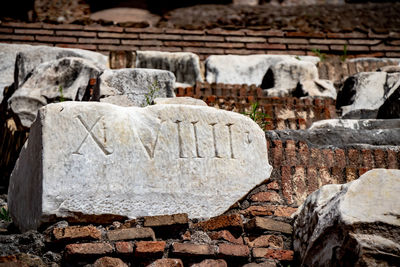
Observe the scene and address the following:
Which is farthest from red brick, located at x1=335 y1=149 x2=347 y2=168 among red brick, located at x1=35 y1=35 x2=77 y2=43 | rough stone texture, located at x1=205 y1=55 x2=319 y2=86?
red brick, located at x1=35 y1=35 x2=77 y2=43

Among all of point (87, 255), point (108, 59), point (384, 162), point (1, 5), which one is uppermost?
point (1, 5)

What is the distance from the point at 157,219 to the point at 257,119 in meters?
1.41

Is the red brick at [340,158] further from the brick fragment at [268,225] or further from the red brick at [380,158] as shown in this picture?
the brick fragment at [268,225]

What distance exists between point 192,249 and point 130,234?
0.25 meters

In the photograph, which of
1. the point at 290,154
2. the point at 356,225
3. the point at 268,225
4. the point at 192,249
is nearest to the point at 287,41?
the point at 290,154

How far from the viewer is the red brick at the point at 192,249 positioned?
2676 mm

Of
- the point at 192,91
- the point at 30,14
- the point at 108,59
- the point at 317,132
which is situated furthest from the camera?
the point at 30,14

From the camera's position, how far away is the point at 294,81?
534 cm

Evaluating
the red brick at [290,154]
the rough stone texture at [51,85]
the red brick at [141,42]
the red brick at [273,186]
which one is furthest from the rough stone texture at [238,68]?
the red brick at [273,186]

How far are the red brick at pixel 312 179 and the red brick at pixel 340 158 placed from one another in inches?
7.5

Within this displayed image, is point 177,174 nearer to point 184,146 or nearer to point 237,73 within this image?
point 184,146

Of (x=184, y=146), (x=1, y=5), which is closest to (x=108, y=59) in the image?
(x=184, y=146)

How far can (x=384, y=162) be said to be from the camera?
3441 millimetres

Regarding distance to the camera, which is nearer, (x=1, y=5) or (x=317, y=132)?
(x=317, y=132)
